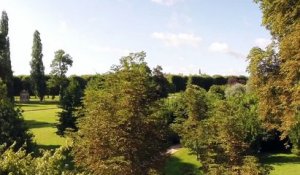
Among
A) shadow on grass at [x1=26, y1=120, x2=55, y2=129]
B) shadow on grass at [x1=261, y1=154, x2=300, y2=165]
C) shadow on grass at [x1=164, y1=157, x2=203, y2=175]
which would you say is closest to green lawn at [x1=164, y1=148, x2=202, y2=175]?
shadow on grass at [x1=164, y1=157, x2=203, y2=175]

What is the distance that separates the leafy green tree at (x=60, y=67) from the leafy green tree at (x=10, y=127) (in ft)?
180

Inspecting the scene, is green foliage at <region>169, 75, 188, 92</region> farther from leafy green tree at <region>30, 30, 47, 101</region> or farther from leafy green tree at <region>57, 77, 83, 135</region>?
leafy green tree at <region>57, 77, 83, 135</region>

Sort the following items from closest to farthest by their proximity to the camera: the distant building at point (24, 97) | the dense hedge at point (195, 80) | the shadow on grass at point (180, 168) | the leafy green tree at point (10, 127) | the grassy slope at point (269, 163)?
1. the leafy green tree at point (10, 127)
2. the grassy slope at point (269, 163)
3. the shadow on grass at point (180, 168)
4. the distant building at point (24, 97)
5. the dense hedge at point (195, 80)

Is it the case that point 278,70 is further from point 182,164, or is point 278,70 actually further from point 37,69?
point 37,69

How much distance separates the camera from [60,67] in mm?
84312

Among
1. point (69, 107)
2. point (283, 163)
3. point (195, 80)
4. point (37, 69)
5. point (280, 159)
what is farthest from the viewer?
point (195, 80)

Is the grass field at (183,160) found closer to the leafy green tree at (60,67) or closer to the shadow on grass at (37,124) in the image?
the shadow on grass at (37,124)

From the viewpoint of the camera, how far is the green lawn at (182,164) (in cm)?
2863

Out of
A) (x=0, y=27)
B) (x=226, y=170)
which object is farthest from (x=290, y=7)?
(x=0, y=27)

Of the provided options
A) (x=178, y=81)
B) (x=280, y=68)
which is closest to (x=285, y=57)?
(x=280, y=68)

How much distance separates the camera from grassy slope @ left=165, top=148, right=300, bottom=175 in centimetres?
2738

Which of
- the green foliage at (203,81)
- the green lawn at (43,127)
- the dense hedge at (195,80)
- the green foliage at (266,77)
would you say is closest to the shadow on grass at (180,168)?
the green foliage at (266,77)

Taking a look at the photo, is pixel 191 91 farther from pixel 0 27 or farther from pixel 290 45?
pixel 0 27

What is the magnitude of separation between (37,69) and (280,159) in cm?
5700
